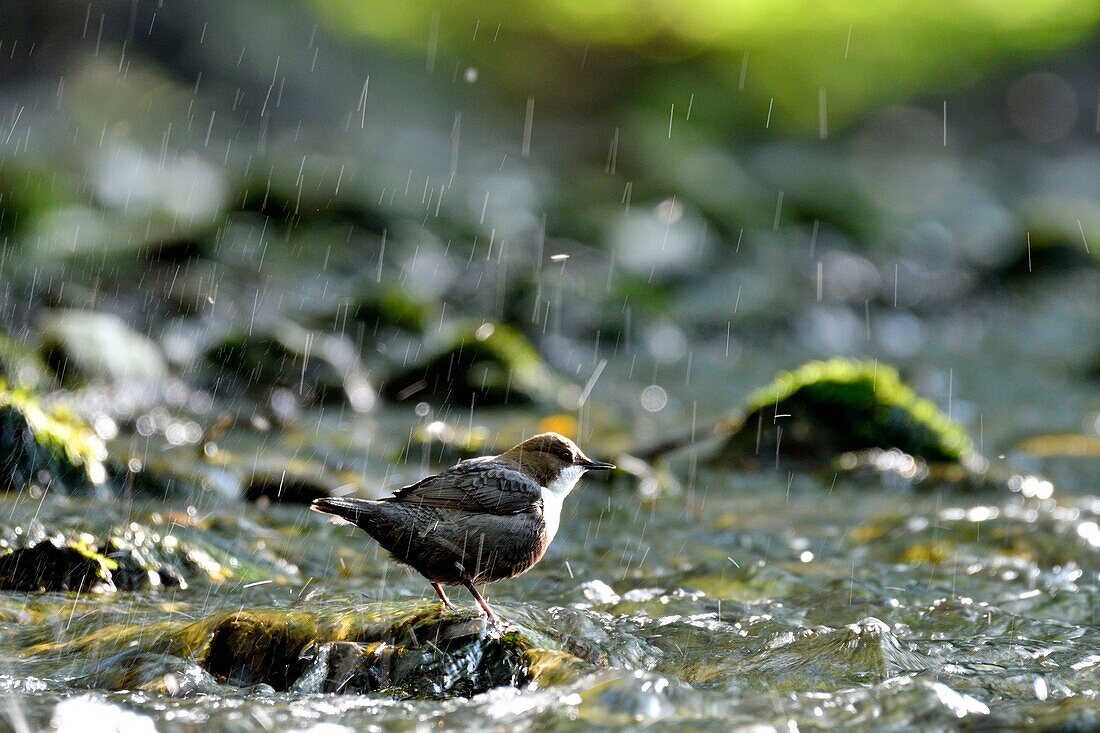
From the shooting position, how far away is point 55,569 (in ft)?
15.1

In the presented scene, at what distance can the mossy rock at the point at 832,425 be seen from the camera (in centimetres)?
776

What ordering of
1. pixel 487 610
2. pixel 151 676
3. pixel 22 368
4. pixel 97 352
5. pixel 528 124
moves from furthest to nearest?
1. pixel 528 124
2. pixel 97 352
3. pixel 22 368
4. pixel 487 610
5. pixel 151 676

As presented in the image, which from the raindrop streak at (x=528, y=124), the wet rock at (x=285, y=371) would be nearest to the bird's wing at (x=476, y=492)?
the wet rock at (x=285, y=371)

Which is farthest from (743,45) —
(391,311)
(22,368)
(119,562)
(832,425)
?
(119,562)

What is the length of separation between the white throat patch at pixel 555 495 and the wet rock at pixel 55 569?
5.90 ft

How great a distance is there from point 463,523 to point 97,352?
551 cm

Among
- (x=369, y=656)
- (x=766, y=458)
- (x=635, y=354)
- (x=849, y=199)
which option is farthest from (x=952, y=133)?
(x=369, y=656)

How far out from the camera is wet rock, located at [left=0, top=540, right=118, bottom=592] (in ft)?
14.8

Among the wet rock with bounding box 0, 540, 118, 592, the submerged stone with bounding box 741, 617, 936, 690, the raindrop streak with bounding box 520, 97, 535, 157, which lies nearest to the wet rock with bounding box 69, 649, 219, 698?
the wet rock with bounding box 0, 540, 118, 592

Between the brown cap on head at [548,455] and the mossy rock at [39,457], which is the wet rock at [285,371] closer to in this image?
the mossy rock at [39,457]

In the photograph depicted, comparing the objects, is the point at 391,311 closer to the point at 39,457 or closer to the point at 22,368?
the point at 22,368

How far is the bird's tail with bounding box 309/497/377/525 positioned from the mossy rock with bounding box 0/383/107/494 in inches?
92.8

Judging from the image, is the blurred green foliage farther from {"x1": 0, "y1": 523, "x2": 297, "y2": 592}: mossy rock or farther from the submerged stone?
the submerged stone

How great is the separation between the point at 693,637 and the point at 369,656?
1.32 meters
